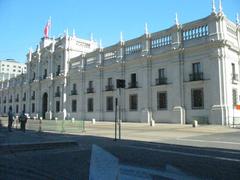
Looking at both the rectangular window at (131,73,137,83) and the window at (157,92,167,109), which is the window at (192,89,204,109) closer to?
the window at (157,92,167,109)

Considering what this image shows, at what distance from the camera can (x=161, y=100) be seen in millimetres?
35500

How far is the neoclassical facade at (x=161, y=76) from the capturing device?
29969mm

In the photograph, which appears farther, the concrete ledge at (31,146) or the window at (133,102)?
the window at (133,102)

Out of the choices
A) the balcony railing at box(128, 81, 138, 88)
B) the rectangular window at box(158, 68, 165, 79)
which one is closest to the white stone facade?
the balcony railing at box(128, 81, 138, 88)

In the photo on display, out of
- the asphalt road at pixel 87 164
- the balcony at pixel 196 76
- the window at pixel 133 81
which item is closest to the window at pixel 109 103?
the window at pixel 133 81

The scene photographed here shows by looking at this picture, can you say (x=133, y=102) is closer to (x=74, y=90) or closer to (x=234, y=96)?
(x=234, y=96)

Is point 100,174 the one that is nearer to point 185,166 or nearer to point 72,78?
point 185,166

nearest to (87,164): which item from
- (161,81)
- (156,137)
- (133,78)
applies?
(156,137)

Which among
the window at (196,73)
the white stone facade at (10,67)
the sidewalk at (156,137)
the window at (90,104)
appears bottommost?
the sidewalk at (156,137)

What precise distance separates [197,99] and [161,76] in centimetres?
591

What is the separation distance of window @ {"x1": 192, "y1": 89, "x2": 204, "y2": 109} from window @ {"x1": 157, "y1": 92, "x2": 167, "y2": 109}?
393cm

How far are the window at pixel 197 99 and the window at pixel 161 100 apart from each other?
3.93 meters

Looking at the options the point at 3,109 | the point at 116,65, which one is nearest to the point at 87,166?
the point at 116,65

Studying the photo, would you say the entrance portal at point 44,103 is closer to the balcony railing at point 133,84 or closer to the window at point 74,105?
the window at point 74,105
